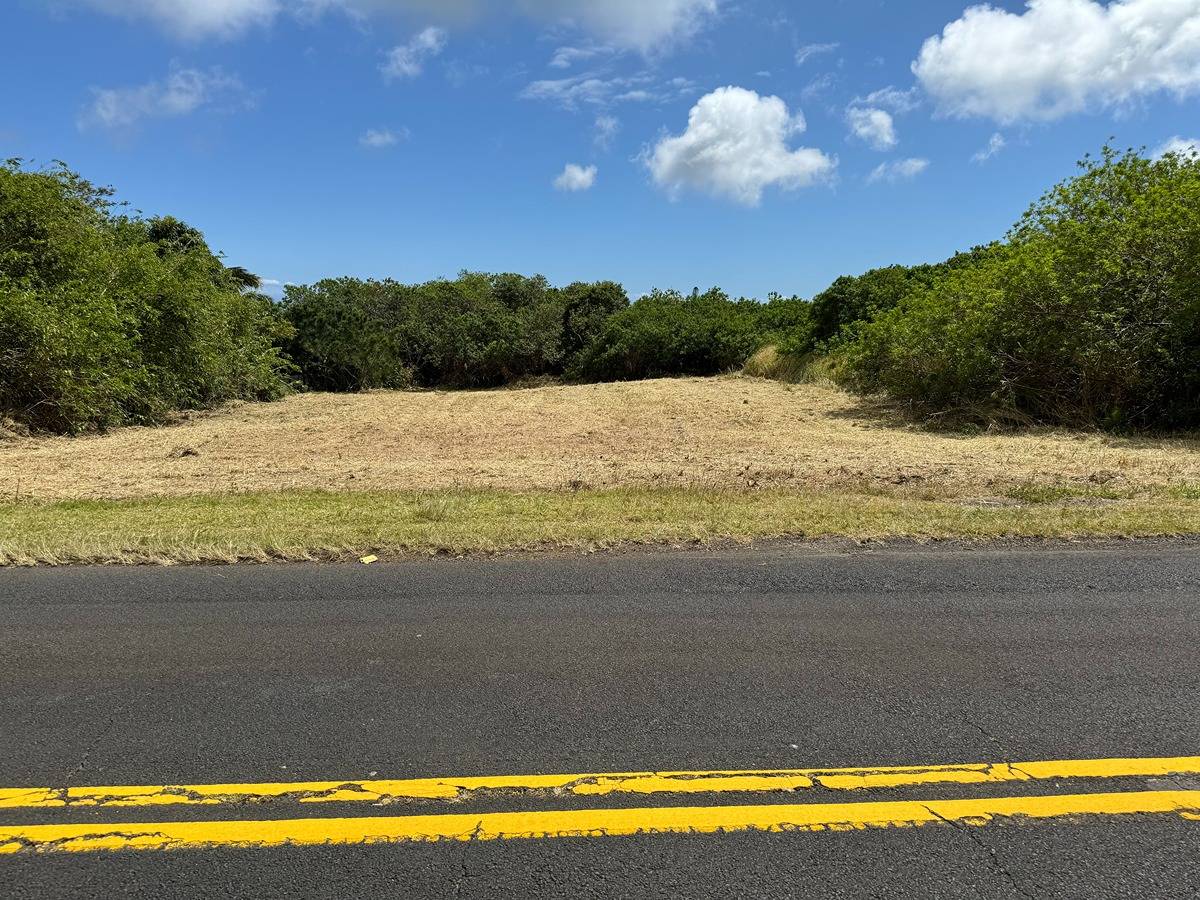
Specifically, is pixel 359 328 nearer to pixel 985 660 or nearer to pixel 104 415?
pixel 104 415

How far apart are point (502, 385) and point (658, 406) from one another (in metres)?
27.2

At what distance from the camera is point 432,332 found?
50.2m

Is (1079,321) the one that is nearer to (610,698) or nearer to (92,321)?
(610,698)

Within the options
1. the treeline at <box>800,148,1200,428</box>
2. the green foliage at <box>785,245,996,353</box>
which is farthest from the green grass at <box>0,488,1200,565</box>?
the green foliage at <box>785,245,996,353</box>

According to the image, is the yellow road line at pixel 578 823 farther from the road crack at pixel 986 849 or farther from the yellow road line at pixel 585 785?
the yellow road line at pixel 585 785

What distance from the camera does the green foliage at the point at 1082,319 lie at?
15.8 m

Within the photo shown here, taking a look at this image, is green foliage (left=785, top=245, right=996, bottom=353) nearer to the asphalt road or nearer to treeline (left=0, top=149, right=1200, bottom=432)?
treeline (left=0, top=149, right=1200, bottom=432)

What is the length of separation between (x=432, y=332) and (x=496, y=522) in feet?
144

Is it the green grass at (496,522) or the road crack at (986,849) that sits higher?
the green grass at (496,522)

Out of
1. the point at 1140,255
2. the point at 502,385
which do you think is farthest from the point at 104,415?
the point at 502,385

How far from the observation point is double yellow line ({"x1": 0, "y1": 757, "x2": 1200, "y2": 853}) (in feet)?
9.66

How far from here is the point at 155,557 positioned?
7031 mm

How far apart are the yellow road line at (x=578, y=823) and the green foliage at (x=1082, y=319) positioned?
16.1 m

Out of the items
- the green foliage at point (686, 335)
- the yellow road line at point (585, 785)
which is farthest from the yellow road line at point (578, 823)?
the green foliage at point (686, 335)
